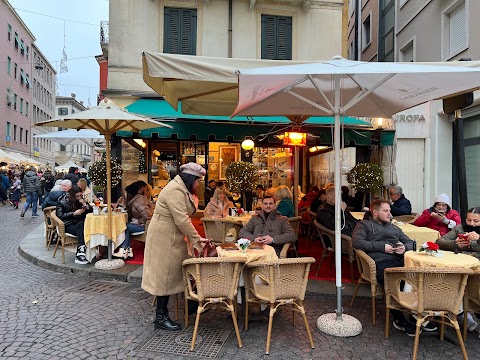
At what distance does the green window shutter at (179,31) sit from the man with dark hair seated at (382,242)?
9.36 m

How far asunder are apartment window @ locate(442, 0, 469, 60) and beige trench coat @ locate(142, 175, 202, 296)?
983cm

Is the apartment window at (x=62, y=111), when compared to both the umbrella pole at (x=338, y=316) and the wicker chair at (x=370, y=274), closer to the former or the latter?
the umbrella pole at (x=338, y=316)

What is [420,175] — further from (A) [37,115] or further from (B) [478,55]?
(A) [37,115]

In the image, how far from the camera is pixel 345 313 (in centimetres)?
487

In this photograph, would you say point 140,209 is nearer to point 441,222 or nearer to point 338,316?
point 338,316

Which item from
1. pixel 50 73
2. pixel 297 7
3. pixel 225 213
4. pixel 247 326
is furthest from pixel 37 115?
pixel 247 326

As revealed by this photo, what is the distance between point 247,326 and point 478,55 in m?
9.30

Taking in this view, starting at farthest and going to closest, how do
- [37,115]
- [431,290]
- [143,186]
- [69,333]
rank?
[37,115], [143,186], [69,333], [431,290]

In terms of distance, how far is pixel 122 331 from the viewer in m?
4.28

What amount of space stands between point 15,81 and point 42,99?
1089 cm

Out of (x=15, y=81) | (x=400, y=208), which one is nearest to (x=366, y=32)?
(x=400, y=208)

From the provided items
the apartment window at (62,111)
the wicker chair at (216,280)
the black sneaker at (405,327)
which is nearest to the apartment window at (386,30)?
the black sneaker at (405,327)

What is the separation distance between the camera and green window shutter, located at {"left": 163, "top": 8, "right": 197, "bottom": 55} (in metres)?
12.1

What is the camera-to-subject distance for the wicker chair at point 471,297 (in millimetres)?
3912
